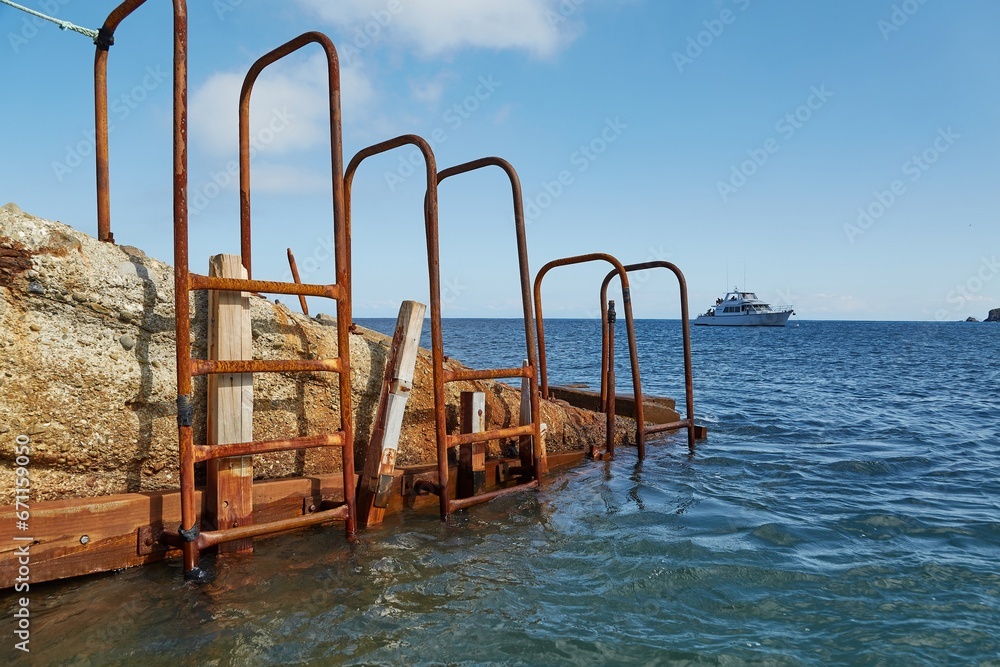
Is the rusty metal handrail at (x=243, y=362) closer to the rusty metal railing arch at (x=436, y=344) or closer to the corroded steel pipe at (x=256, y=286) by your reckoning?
the corroded steel pipe at (x=256, y=286)

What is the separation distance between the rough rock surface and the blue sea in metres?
0.69

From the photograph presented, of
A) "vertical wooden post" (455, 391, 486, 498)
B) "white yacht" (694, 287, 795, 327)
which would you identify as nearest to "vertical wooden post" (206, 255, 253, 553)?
"vertical wooden post" (455, 391, 486, 498)

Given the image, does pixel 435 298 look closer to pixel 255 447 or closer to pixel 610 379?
pixel 255 447

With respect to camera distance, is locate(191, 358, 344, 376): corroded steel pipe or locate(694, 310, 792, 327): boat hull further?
locate(694, 310, 792, 327): boat hull

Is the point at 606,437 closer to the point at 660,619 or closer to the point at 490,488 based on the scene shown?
the point at 490,488

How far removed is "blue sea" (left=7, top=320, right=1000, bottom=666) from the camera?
10.6 ft

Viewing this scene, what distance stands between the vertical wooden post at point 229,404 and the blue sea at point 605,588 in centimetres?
40

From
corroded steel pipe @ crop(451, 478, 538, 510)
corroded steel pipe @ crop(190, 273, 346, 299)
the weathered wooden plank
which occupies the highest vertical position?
corroded steel pipe @ crop(190, 273, 346, 299)

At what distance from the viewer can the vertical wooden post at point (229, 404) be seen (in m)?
3.99

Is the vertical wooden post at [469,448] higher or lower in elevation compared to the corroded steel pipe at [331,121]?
lower

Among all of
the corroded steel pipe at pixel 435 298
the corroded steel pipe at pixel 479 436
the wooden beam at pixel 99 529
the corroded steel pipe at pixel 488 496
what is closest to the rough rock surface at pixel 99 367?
the wooden beam at pixel 99 529

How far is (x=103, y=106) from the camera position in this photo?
4668 millimetres

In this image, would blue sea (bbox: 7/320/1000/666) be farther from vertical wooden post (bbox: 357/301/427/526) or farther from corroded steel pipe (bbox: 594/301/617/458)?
corroded steel pipe (bbox: 594/301/617/458)

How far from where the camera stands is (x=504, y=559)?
14.8 feet
